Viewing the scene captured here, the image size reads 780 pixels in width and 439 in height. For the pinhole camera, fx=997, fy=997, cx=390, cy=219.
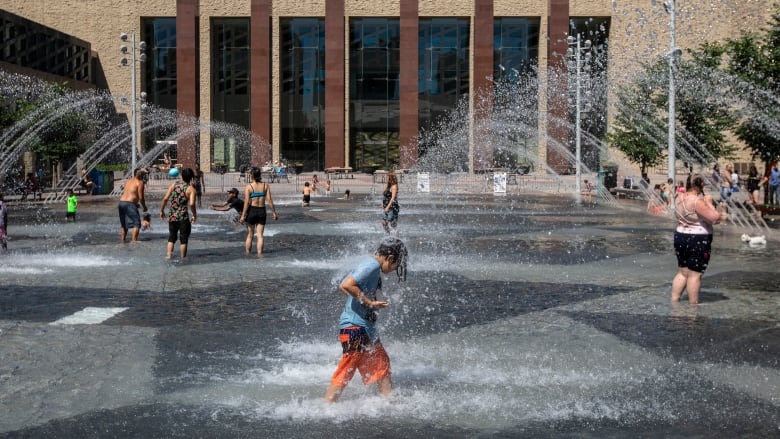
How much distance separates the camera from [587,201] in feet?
138

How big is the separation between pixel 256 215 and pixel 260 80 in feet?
175

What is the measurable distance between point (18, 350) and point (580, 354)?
5336 millimetres

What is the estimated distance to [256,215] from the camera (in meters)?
18.6

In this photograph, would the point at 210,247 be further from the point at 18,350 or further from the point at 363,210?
the point at 363,210

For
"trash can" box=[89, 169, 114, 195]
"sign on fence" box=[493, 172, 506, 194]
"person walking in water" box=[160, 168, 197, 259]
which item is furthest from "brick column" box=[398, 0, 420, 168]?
"person walking in water" box=[160, 168, 197, 259]

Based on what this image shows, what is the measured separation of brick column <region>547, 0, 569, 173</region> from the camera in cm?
6850

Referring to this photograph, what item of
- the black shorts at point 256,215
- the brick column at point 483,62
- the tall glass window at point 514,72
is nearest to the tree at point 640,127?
the brick column at point 483,62

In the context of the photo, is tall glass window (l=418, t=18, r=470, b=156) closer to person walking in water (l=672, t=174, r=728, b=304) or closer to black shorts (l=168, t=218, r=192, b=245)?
black shorts (l=168, t=218, r=192, b=245)

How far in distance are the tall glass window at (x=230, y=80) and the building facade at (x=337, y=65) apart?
0.24 ft

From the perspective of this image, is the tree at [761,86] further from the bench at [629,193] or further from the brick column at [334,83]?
the brick column at [334,83]

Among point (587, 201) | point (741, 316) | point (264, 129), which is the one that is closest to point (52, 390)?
point (741, 316)

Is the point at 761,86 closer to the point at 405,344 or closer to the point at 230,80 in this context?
the point at 405,344

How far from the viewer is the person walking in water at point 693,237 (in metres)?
12.5

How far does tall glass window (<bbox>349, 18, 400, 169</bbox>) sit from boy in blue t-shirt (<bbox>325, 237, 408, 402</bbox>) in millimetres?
65360
